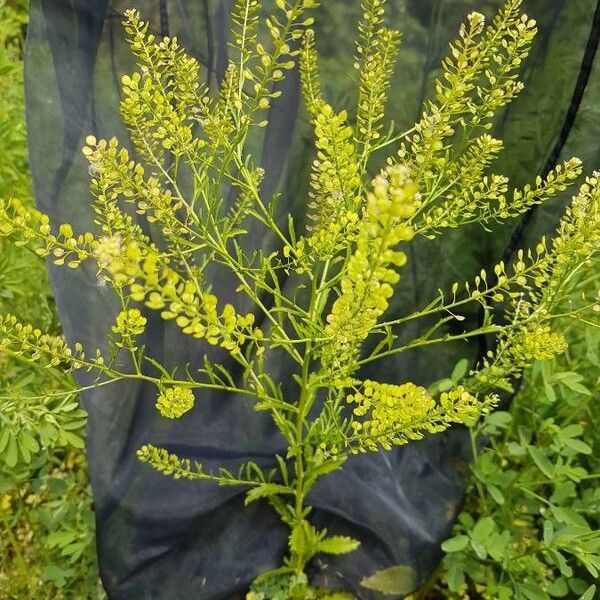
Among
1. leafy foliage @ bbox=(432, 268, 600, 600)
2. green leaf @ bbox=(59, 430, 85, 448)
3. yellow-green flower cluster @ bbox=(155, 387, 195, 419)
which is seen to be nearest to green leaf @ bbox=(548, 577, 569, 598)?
leafy foliage @ bbox=(432, 268, 600, 600)

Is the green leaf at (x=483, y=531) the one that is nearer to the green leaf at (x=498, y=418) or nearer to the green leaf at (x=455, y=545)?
the green leaf at (x=455, y=545)

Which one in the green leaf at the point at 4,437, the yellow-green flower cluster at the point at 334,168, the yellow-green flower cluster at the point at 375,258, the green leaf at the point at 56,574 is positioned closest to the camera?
the yellow-green flower cluster at the point at 375,258

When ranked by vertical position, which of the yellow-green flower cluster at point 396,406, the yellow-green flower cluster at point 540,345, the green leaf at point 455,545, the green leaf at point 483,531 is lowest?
the green leaf at point 455,545

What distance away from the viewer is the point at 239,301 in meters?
1.57

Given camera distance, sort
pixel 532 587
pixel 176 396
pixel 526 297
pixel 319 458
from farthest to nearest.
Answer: pixel 526 297 < pixel 532 587 < pixel 319 458 < pixel 176 396

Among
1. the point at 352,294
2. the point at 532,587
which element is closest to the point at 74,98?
the point at 352,294

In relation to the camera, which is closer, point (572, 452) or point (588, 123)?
point (588, 123)

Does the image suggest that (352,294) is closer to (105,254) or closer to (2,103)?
(105,254)

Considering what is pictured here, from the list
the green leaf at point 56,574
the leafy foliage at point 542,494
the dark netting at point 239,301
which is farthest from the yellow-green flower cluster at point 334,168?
the green leaf at point 56,574

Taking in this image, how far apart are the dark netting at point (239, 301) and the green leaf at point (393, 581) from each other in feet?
0.07

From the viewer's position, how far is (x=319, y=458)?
4.44 feet

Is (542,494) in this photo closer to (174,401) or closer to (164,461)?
(164,461)

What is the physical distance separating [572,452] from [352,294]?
3.17ft

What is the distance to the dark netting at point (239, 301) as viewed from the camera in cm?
137
